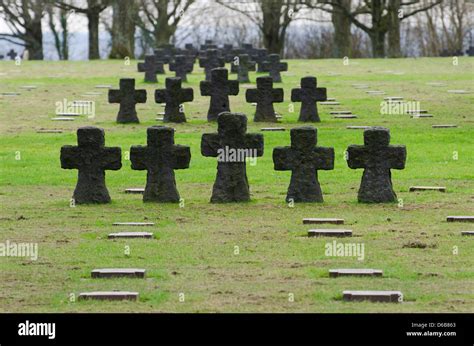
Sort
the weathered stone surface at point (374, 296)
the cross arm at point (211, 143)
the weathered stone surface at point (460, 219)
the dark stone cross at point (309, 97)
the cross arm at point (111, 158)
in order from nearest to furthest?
the weathered stone surface at point (374, 296) → the weathered stone surface at point (460, 219) → the cross arm at point (111, 158) → the cross arm at point (211, 143) → the dark stone cross at point (309, 97)

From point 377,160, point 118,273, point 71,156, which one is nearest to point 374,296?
point 118,273

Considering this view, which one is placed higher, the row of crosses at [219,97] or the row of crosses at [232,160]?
the row of crosses at [219,97]

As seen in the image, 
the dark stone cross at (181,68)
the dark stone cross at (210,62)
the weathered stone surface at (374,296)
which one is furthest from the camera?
the dark stone cross at (210,62)

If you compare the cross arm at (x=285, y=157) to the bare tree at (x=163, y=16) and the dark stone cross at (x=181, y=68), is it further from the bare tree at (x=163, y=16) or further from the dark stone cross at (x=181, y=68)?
the bare tree at (x=163, y=16)

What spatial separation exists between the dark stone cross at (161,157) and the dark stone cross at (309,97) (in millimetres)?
13698

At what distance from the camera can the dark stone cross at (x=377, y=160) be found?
864 inches

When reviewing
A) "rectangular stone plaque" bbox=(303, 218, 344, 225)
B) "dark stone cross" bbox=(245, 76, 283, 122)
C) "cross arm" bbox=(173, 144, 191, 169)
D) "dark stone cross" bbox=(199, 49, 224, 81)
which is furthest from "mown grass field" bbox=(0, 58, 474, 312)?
"dark stone cross" bbox=(199, 49, 224, 81)

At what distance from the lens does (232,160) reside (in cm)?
2228

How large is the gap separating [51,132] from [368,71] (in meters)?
22.2

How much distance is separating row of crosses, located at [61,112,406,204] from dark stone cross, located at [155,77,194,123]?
13193 millimetres

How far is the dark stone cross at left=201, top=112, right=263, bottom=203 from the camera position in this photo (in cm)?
2227

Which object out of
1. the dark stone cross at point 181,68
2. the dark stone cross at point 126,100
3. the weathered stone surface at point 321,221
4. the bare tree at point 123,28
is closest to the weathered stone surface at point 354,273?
the weathered stone surface at point 321,221

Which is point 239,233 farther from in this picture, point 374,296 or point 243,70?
point 243,70
